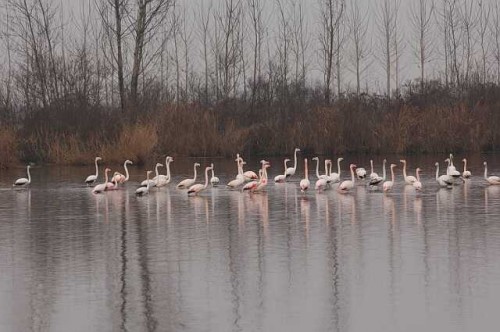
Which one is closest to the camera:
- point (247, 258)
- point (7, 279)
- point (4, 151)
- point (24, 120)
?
point (7, 279)

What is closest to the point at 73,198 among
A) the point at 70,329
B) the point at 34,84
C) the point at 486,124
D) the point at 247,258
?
the point at 247,258

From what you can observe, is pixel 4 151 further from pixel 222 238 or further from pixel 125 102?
pixel 222 238

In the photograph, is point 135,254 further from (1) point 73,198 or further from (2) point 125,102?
(2) point 125,102

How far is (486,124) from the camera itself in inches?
1651

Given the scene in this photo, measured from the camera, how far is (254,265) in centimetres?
1142

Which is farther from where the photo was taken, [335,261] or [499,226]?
[499,226]

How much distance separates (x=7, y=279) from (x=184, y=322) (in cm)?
316

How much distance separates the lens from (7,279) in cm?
1095

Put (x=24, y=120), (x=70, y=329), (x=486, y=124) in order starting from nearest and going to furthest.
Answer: (x=70, y=329) < (x=24, y=120) < (x=486, y=124)

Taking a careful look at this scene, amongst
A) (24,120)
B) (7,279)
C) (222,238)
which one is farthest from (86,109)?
(7,279)

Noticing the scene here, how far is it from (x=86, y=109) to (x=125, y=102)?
5126mm

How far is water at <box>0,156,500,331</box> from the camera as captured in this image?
8859mm

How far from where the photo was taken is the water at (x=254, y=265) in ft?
29.1

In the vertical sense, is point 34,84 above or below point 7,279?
above
